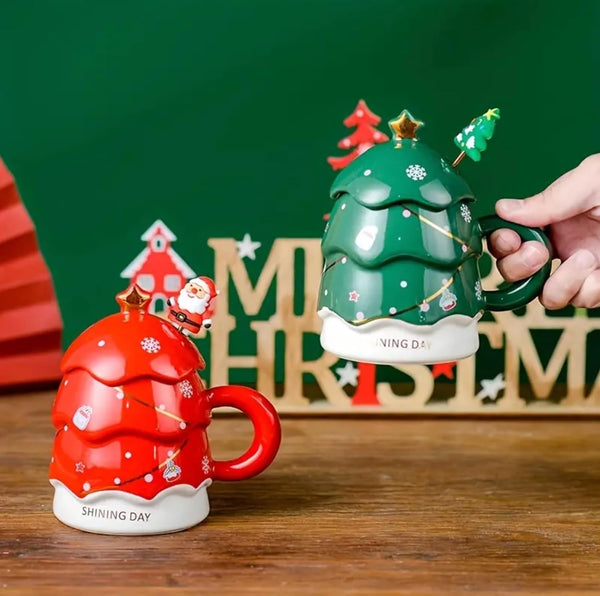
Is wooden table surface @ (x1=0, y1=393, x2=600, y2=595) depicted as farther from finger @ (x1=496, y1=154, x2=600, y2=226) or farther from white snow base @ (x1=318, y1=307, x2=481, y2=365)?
finger @ (x1=496, y1=154, x2=600, y2=226)

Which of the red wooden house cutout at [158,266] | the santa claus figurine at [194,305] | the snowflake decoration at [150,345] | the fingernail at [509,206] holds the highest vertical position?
the fingernail at [509,206]

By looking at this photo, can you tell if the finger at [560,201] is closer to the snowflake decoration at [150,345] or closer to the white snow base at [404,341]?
the white snow base at [404,341]

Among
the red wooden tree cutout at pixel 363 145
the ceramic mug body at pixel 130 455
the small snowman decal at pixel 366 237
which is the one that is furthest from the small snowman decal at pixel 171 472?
the red wooden tree cutout at pixel 363 145

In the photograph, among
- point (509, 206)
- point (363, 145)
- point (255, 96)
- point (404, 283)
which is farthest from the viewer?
→ point (255, 96)

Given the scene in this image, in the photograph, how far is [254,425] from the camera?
90 centimetres

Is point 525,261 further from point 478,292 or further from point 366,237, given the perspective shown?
point 366,237

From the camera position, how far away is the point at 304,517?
2.95ft

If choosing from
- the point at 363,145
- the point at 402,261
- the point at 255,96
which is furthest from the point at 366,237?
the point at 255,96

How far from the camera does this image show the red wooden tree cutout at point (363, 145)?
135cm

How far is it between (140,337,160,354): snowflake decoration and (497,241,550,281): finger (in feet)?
1.09

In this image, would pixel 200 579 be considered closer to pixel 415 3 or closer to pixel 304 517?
pixel 304 517

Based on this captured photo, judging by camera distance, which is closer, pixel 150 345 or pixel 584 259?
pixel 150 345

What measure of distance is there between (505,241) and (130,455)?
397 millimetres

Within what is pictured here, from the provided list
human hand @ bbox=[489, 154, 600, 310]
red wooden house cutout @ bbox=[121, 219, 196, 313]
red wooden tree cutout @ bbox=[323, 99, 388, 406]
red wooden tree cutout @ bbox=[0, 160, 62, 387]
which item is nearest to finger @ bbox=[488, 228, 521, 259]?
human hand @ bbox=[489, 154, 600, 310]
